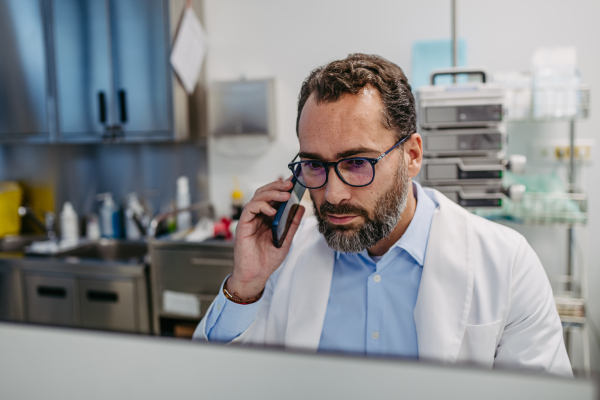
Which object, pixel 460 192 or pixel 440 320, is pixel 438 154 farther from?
pixel 440 320

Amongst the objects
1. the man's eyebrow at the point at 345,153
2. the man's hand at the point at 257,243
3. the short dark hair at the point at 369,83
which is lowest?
the man's hand at the point at 257,243

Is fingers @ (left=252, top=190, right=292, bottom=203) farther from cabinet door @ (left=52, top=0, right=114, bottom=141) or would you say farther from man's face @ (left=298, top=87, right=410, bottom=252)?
cabinet door @ (left=52, top=0, right=114, bottom=141)

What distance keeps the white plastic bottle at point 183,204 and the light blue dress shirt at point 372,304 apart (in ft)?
5.59

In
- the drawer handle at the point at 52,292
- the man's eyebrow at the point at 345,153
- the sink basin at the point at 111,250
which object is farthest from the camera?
the sink basin at the point at 111,250

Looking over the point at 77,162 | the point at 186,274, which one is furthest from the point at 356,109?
the point at 77,162

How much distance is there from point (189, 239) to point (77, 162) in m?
1.20

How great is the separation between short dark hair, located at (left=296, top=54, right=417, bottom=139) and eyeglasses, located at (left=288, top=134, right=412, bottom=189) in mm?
67

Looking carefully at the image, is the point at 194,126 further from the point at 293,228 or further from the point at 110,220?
the point at 293,228

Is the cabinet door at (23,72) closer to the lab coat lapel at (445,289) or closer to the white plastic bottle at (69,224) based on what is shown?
the white plastic bottle at (69,224)

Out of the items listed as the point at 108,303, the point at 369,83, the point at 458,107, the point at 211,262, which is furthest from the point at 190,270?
the point at 369,83

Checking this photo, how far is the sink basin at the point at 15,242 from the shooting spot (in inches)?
110

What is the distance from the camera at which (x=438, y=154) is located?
1247 millimetres

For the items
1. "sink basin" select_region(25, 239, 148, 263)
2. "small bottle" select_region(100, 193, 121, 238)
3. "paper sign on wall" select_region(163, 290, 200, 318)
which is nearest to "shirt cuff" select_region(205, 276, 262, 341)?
"paper sign on wall" select_region(163, 290, 200, 318)

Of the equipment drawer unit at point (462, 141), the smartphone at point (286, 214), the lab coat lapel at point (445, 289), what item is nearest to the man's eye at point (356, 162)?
the smartphone at point (286, 214)
